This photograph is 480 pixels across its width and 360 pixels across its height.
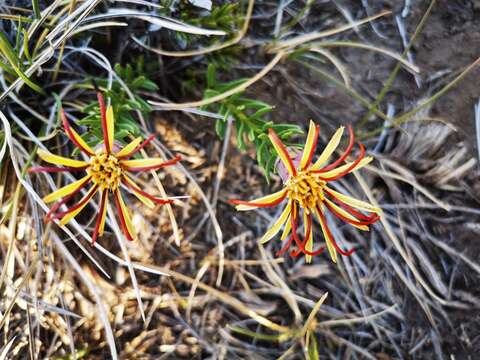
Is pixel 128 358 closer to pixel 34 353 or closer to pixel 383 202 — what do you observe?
pixel 34 353

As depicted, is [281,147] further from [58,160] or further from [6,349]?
[6,349]

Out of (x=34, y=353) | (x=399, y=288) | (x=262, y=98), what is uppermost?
(x=262, y=98)

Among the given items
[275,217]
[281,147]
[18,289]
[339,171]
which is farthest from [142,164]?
[275,217]

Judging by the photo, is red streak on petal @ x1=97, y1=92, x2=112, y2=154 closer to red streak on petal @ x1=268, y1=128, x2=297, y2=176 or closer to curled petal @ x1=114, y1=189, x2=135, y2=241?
curled petal @ x1=114, y1=189, x2=135, y2=241

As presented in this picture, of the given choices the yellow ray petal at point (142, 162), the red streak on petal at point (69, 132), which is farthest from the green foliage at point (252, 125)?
the red streak on petal at point (69, 132)

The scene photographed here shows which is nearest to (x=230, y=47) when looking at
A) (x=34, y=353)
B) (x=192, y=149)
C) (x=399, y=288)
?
(x=192, y=149)

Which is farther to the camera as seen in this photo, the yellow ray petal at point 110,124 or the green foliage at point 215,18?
the green foliage at point 215,18

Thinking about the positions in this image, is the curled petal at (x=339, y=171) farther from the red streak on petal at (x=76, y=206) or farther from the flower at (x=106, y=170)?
the red streak on petal at (x=76, y=206)
